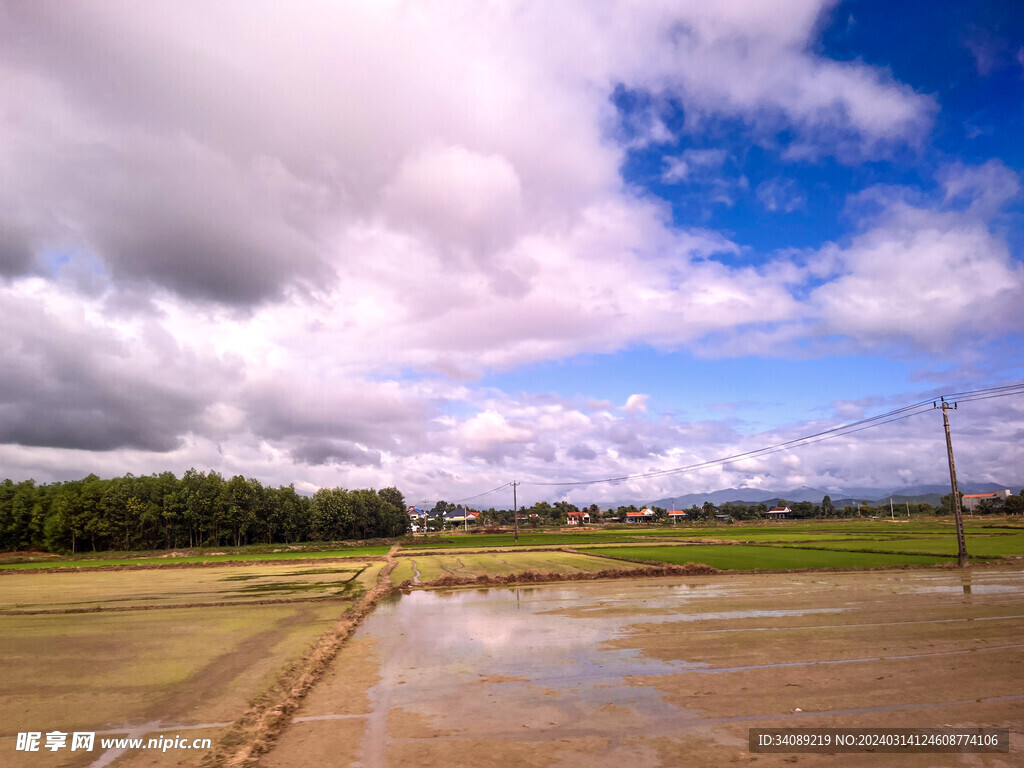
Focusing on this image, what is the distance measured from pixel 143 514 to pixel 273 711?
330 ft

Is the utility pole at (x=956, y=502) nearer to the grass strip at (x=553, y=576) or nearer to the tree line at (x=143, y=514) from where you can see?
the grass strip at (x=553, y=576)

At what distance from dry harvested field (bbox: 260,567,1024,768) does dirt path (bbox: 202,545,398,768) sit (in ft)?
1.01

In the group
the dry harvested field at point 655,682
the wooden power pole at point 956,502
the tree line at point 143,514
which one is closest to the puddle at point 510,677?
the dry harvested field at point 655,682

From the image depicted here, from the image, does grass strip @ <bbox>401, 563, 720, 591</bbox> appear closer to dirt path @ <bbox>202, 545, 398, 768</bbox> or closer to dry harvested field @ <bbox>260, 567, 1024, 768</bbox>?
dry harvested field @ <bbox>260, 567, 1024, 768</bbox>

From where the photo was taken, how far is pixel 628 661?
15109 mm

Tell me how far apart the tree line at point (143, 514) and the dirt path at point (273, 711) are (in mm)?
92460

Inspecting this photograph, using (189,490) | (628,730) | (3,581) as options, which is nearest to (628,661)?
(628,730)

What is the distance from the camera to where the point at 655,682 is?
13094mm

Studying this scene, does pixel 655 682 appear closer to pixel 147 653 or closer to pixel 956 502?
pixel 147 653

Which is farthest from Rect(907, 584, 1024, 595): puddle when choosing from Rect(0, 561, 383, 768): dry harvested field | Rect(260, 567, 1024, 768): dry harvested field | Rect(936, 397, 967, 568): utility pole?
Rect(0, 561, 383, 768): dry harvested field

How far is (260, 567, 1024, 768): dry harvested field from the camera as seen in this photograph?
31.4ft

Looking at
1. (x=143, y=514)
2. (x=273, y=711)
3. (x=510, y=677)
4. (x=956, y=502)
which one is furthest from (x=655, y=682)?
(x=143, y=514)

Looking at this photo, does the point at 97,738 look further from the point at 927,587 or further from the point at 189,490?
the point at 189,490

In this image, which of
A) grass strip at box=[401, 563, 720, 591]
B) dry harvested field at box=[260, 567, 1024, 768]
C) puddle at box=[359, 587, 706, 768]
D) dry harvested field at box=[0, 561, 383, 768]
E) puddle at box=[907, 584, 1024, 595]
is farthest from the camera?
grass strip at box=[401, 563, 720, 591]
